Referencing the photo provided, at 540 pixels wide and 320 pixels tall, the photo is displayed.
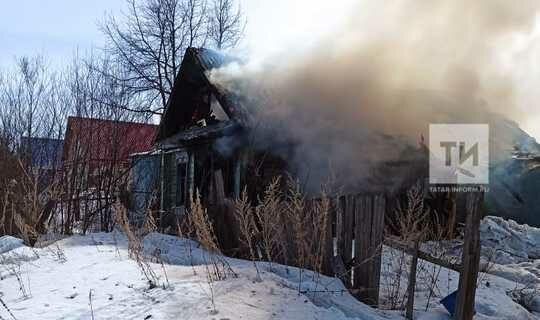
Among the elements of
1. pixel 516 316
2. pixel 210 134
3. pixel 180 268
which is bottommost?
pixel 516 316

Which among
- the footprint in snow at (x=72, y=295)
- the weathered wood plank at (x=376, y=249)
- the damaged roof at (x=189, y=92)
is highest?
the damaged roof at (x=189, y=92)

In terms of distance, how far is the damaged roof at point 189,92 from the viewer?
503 inches

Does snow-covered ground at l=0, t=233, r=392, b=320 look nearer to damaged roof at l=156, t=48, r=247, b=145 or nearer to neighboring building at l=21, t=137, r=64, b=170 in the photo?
neighboring building at l=21, t=137, r=64, b=170

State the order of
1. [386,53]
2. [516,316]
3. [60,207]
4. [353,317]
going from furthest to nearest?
[386,53]
[60,207]
[516,316]
[353,317]

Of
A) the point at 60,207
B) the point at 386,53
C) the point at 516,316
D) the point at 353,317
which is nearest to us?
the point at 353,317

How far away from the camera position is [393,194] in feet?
36.1

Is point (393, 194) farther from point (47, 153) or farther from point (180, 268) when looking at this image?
point (47, 153)

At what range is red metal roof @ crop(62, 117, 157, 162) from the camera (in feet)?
39.4

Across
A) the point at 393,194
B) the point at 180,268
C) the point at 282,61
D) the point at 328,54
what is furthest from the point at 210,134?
the point at 180,268

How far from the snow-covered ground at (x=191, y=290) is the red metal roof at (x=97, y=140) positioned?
4427 mm

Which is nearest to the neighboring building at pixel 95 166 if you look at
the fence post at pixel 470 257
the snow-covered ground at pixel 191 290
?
the snow-covered ground at pixel 191 290

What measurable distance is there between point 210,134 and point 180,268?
6.01 metres

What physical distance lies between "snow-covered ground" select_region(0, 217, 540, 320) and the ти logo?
11.3 ft

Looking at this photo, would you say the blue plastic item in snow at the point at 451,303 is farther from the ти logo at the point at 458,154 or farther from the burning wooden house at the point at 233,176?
the ти logo at the point at 458,154
